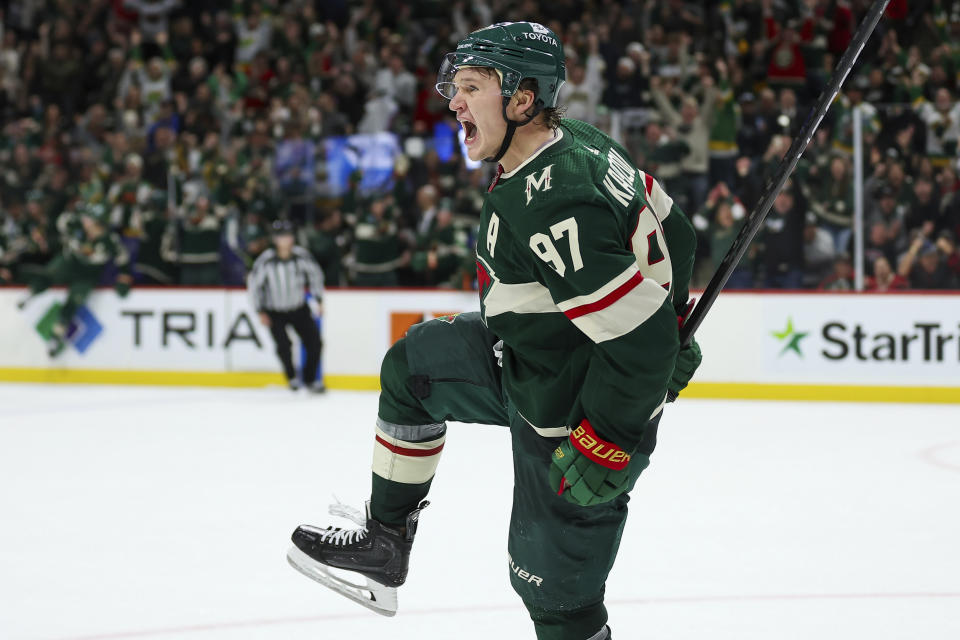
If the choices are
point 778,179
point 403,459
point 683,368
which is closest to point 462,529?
point 403,459

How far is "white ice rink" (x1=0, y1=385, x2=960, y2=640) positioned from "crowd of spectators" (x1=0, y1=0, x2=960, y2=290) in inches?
66.6

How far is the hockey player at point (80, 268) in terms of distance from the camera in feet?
35.1

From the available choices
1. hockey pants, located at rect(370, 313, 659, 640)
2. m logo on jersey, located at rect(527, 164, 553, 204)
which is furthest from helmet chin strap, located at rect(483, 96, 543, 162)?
hockey pants, located at rect(370, 313, 659, 640)

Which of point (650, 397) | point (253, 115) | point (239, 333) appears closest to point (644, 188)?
point (650, 397)

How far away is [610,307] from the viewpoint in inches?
88.9

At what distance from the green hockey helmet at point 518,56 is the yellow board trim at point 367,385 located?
22.7 ft

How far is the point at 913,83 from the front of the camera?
34.0 ft

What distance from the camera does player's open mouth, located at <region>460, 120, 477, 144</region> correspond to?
2.52m

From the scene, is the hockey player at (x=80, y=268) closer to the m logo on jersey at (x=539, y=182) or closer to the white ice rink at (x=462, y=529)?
the white ice rink at (x=462, y=529)

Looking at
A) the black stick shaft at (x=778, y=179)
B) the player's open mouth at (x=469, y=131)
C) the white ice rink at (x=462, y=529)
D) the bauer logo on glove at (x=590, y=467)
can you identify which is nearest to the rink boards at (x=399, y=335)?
the white ice rink at (x=462, y=529)

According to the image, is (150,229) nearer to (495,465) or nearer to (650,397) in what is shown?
(495,465)

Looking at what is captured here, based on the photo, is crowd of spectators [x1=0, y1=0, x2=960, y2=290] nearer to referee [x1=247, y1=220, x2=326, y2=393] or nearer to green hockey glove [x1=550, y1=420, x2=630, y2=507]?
referee [x1=247, y1=220, x2=326, y2=393]

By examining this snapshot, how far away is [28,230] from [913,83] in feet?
26.6

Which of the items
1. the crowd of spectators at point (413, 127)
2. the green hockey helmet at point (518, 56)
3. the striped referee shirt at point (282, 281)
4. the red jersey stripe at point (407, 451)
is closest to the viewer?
the green hockey helmet at point (518, 56)
